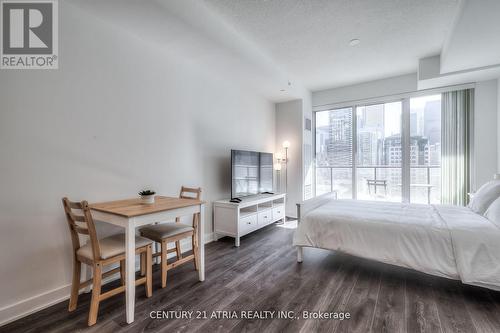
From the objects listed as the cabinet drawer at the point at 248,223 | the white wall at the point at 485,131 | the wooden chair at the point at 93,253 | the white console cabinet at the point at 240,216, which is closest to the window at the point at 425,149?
the white wall at the point at 485,131

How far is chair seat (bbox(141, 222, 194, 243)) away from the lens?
227cm

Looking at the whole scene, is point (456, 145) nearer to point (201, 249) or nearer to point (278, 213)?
point (278, 213)

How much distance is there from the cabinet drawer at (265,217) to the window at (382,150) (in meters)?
1.91

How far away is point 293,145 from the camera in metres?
5.04

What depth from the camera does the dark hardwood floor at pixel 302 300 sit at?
1.67 meters

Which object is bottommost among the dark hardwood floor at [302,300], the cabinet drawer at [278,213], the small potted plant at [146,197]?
the dark hardwood floor at [302,300]

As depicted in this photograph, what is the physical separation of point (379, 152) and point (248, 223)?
10.6 ft

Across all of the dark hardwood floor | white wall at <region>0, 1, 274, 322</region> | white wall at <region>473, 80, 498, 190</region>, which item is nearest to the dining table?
the dark hardwood floor

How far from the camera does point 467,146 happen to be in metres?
3.91

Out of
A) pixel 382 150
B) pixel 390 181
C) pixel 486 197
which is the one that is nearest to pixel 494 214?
pixel 486 197

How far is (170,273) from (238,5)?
301 centimetres

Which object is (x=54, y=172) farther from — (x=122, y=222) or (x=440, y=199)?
(x=440, y=199)

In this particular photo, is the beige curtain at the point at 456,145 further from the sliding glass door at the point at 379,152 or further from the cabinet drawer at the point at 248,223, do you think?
the cabinet drawer at the point at 248,223

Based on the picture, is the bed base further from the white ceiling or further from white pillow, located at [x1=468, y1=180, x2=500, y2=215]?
the white ceiling
